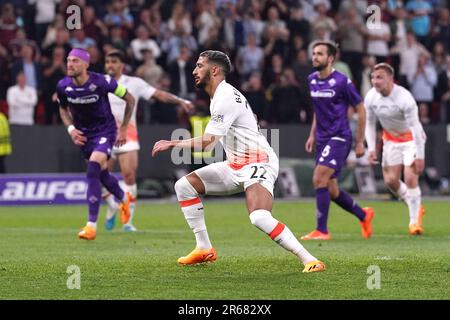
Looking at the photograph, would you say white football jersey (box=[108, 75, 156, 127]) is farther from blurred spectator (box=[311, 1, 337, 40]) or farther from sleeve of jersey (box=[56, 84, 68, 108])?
blurred spectator (box=[311, 1, 337, 40])

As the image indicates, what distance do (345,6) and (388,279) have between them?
1855 cm

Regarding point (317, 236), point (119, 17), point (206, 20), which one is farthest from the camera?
point (206, 20)

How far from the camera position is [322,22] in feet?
90.3

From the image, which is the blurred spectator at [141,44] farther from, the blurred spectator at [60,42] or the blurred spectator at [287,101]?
the blurred spectator at [287,101]

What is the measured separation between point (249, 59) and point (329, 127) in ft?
36.8

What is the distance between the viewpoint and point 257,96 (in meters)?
26.4

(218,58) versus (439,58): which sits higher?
(218,58)

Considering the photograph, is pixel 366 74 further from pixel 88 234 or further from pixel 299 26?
pixel 88 234

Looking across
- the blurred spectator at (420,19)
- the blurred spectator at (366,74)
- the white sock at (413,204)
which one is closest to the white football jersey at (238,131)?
the white sock at (413,204)

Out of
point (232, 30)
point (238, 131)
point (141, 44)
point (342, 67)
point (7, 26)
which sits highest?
point (7, 26)

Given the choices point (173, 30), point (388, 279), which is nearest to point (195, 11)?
point (173, 30)

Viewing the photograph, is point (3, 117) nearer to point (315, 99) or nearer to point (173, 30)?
point (173, 30)

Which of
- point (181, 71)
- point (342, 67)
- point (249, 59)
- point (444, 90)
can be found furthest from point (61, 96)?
point (444, 90)

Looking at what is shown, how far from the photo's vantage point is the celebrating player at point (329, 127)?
15820 millimetres
